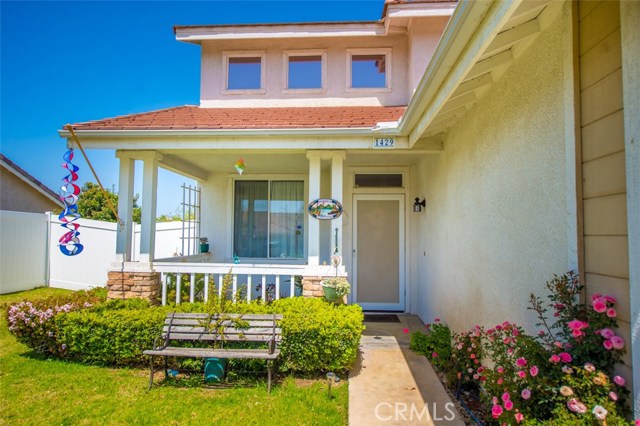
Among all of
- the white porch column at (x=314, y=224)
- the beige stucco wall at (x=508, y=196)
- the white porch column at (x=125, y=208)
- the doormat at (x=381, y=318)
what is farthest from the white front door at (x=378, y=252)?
the white porch column at (x=125, y=208)

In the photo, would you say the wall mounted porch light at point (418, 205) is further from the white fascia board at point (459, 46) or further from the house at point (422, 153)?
the white fascia board at point (459, 46)

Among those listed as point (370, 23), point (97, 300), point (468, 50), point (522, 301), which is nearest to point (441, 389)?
point (522, 301)

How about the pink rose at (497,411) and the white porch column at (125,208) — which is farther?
the white porch column at (125,208)

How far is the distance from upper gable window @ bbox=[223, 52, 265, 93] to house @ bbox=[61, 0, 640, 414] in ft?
0.11

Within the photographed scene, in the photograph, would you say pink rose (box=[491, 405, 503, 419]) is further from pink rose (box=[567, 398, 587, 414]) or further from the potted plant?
the potted plant

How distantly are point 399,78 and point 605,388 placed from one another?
682cm

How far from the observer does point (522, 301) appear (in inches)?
117

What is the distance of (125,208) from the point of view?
5605mm

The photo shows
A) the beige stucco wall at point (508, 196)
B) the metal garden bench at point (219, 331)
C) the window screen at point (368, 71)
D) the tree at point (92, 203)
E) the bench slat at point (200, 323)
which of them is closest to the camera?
the beige stucco wall at point (508, 196)

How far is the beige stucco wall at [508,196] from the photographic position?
2580mm

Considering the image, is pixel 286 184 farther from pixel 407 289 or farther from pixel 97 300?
pixel 97 300

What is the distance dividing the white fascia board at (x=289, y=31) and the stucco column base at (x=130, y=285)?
5276mm

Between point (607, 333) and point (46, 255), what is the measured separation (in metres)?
12.3

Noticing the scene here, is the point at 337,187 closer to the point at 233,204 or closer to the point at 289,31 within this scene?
the point at 233,204
